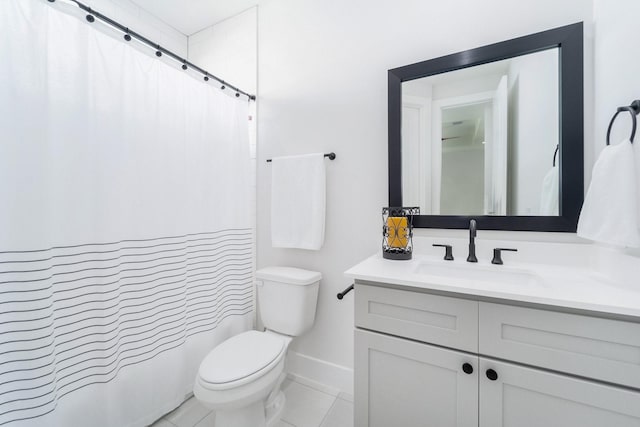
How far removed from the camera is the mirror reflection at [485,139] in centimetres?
107

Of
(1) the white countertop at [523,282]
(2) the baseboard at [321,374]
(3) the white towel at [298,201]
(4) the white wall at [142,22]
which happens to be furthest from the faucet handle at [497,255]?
(4) the white wall at [142,22]

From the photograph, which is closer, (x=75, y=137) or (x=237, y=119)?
(x=75, y=137)

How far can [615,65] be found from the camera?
0.88 metres

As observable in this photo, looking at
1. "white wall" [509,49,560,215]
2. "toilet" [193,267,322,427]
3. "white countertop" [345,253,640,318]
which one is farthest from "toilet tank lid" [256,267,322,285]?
"white wall" [509,49,560,215]

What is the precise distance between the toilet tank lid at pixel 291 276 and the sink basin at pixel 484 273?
2.06 feet

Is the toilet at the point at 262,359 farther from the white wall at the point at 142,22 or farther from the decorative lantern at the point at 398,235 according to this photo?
the white wall at the point at 142,22

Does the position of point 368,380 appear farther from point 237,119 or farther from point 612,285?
point 237,119

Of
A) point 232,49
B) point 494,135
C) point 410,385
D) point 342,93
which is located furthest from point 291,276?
point 232,49

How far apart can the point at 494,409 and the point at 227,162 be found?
1696 millimetres

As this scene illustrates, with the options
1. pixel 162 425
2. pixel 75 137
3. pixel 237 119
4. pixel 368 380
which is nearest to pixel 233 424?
pixel 162 425

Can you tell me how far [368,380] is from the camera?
95 centimetres

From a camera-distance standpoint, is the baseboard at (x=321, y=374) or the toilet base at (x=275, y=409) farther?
the baseboard at (x=321, y=374)

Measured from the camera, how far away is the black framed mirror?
1.02 m

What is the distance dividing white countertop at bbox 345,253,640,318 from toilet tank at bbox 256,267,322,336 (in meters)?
0.50
